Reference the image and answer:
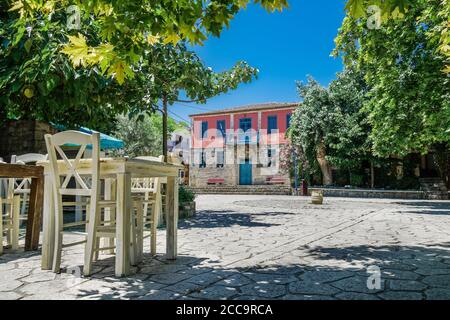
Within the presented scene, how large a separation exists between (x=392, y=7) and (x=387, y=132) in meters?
12.2

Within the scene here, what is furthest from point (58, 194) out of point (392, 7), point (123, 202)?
point (392, 7)

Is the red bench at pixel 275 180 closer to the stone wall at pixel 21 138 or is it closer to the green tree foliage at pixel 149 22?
the stone wall at pixel 21 138

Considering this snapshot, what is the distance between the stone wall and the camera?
9.58 metres

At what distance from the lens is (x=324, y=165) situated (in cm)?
2261

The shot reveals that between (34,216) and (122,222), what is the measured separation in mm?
1978

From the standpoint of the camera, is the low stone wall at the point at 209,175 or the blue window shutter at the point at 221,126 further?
the blue window shutter at the point at 221,126

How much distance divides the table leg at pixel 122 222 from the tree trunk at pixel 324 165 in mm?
19540

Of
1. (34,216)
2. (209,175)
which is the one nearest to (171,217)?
(34,216)

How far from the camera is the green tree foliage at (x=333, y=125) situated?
20375mm

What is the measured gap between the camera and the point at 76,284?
316 cm

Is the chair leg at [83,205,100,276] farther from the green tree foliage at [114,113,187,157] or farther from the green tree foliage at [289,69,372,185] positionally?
the green tree foliage at [114,113,187,157]

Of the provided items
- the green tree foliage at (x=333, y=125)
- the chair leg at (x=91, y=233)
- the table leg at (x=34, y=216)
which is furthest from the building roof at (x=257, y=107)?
the chair leg at (x=91, y=233)

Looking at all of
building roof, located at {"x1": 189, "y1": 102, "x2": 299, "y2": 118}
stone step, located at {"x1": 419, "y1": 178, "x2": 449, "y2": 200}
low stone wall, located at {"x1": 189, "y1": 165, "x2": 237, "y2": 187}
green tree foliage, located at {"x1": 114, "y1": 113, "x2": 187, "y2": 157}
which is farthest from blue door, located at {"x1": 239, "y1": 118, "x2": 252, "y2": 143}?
stone step, located at {"x1": 419, "y1": 178, "x2": 449, "y2": 200}
